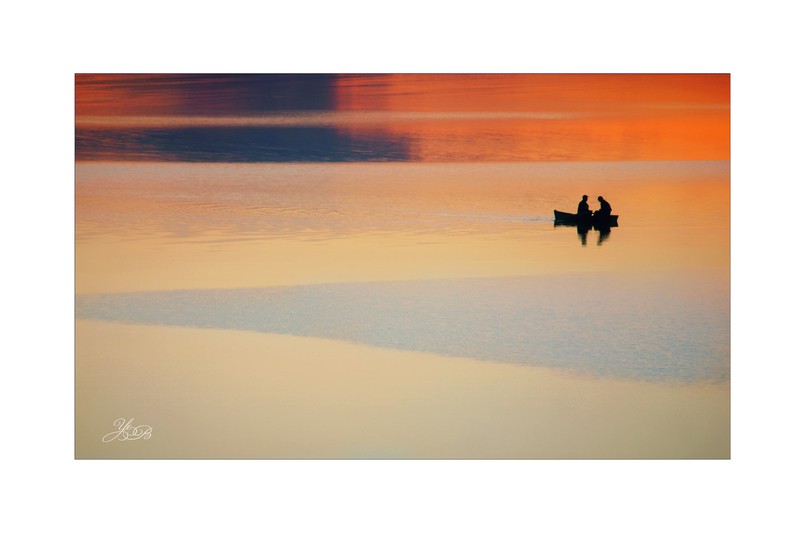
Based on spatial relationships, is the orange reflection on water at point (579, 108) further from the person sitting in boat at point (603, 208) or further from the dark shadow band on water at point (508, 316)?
the dark shadow band on water at point (508, 316)

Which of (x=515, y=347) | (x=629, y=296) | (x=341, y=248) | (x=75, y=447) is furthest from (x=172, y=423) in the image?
(x=629, y=296)

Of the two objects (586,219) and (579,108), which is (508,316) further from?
(579,108)

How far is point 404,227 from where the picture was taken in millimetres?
8180

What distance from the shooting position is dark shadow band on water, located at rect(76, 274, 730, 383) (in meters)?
7.86

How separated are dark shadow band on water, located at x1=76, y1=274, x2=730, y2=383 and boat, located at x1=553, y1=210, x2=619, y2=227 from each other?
1.02 ft

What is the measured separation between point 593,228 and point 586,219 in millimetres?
63

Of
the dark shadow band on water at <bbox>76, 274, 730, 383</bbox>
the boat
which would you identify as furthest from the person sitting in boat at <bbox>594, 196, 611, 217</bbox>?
the dark shadow band on water at <bbox>76, 274, 730, 383</bbox>

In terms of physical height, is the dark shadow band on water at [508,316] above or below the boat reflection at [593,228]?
below

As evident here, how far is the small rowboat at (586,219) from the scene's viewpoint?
8.18 metres

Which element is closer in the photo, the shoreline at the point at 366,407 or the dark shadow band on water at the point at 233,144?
the shoreline at the point at 366,407

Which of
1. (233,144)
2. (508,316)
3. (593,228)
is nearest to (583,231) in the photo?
(593,228)

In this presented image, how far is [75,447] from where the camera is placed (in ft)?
25.3

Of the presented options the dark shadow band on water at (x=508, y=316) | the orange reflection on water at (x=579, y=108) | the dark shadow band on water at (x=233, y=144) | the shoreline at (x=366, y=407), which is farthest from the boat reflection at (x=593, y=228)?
the dark shadow band on water at (x=233, y=144)

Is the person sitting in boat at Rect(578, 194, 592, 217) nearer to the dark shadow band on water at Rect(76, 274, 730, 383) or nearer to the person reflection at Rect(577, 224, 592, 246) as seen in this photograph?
the person reflection at Rect(577, 224, 592, 246)
